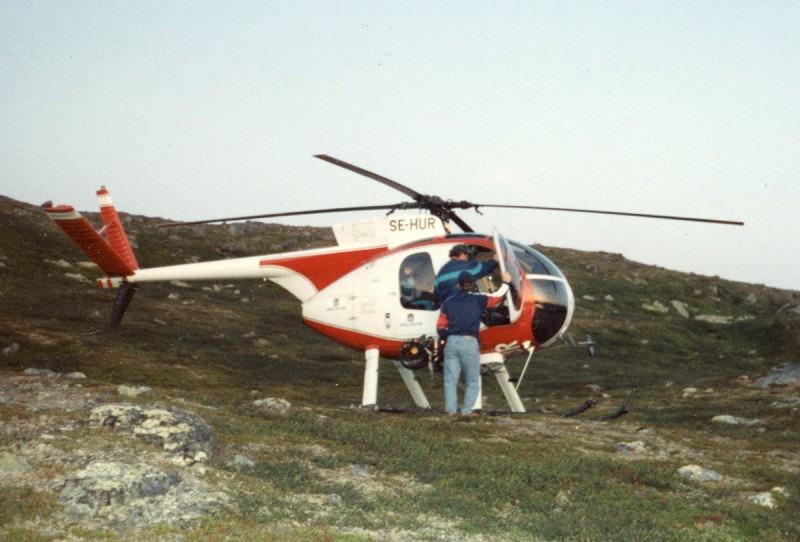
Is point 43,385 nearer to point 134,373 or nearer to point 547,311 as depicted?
point 134,373

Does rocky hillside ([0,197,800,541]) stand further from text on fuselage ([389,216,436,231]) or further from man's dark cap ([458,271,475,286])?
text on fuselage ([389,216,436,231])

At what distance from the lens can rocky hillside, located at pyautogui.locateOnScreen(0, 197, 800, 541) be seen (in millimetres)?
7000

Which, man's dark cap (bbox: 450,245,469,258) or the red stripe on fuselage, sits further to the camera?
the red stripe on fuselage

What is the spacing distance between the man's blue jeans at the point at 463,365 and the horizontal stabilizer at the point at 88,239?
734cm

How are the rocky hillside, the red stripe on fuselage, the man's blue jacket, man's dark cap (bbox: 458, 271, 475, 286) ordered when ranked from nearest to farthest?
the rocky hillside
man's dark cap (bbox: 458, 271, 475, 286)
the man's blue jacket
the red stripe on fuselage

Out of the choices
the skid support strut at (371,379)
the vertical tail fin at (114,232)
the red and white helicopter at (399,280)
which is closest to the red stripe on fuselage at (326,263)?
the red and white helicopter at (399,280)

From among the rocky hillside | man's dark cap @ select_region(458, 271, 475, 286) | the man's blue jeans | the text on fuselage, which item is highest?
the text on fuselage

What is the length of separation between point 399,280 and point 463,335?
7.09 ft

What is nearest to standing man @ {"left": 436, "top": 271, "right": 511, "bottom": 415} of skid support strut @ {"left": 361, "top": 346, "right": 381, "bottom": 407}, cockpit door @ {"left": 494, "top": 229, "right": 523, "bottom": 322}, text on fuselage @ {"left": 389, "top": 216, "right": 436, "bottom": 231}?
cockpit door @ {"left": 494, "top": 229, "right": 523, "bottom": 322}

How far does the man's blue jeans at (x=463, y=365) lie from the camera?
46.0ft

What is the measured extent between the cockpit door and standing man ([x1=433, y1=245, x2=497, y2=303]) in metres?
0.22

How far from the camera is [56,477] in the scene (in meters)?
7.26

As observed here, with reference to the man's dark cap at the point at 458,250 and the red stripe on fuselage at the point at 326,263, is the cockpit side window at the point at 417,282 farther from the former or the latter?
the red stripe on fuselage at the point at 326,263

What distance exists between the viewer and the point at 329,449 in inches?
393
